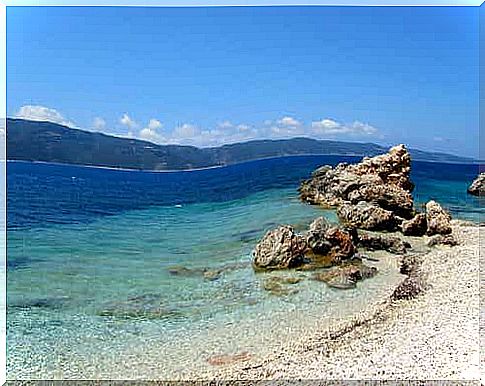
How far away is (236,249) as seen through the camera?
→ 425 centimetres

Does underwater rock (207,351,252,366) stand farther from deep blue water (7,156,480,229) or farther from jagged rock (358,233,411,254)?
jagged rock (358,233,411,254)

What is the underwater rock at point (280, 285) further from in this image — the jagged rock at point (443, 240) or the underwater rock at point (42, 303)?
the underwater rock at point (42, 303)

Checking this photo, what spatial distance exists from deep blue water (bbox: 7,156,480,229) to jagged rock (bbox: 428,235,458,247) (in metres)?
0.30

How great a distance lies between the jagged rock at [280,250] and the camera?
169 inches

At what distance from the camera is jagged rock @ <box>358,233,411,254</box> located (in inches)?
180

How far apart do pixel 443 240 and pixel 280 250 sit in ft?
4.49

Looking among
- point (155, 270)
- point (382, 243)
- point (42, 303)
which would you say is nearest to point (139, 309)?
point (155, 270)

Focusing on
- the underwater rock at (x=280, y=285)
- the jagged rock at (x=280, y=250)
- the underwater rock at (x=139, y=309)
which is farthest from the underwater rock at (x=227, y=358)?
the jagged rock at (x=280, y=250)

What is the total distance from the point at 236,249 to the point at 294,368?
1.04 meters

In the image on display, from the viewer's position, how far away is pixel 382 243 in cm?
462

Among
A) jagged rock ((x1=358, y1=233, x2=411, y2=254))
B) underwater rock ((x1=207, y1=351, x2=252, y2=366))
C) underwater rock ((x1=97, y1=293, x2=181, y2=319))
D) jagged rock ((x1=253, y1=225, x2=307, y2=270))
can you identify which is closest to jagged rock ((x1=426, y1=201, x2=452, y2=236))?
jagged rock ((x1=358, y1=233, x2=411, y2=254))

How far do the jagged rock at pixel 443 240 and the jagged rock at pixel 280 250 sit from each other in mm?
1068

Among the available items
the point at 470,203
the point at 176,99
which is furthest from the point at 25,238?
the point at 470,203

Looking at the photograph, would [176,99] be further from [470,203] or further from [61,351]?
[470,203]
